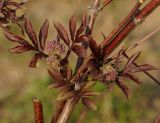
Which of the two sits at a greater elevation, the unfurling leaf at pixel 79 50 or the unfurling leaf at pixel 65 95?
the unfurling leaf at pixel 79 50

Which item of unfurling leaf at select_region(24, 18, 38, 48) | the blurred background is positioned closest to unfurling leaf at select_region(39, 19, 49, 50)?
unfurling leaf at select_region(24, 18, 38, 48)

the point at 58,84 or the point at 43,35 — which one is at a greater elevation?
the point at 43,35

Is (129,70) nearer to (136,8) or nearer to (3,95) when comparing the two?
(136,8)

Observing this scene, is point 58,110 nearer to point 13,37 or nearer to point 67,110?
point 67,110

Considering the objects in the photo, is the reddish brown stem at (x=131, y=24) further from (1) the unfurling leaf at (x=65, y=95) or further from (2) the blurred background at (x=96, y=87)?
→ (2) the blurred background at (x=96, y=87)

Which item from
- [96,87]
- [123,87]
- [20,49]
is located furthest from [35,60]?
[96,87]

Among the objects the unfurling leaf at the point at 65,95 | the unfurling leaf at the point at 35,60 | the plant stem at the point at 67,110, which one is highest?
the unfurling leaf at the point at 35,60

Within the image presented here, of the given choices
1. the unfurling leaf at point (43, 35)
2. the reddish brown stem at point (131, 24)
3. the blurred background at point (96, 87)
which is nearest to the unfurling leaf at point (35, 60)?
the unfurling leaf at point (43, 35)

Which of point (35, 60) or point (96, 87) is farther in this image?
point (96, 87)
